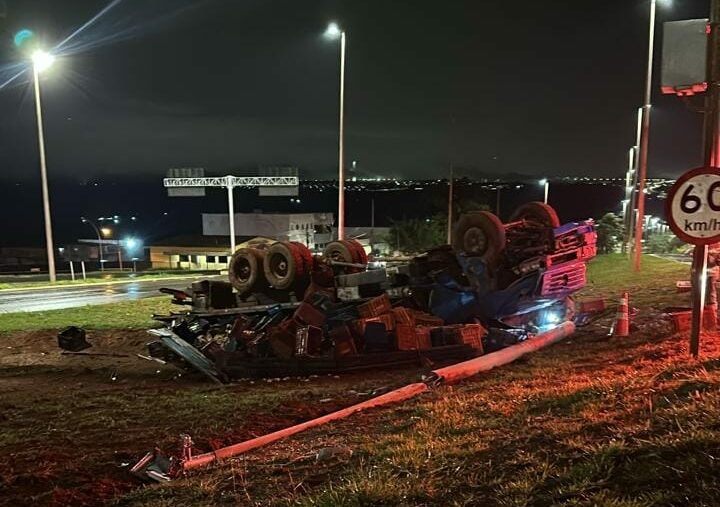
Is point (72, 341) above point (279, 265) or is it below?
below

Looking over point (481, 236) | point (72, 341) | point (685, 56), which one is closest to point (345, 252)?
point (481, 236)

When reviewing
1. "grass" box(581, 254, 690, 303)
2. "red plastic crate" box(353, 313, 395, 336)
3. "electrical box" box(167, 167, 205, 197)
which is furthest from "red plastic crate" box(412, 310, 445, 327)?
"electrical box" box(167, 167, 205, 197)

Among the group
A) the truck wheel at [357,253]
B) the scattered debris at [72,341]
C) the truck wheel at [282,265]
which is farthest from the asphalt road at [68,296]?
the truck wheel at [357,253]

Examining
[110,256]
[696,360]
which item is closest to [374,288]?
[696,360]

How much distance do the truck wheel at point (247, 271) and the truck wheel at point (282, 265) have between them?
22 cm

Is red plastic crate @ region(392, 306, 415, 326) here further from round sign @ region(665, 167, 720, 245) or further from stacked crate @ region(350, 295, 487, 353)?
round sign @ region(665, 167, 720, 245)

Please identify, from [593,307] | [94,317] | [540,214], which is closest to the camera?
[540,214]

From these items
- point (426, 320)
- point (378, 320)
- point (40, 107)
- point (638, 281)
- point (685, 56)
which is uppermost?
point (40, 107)

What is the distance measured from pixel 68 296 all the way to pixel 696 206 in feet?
84.3

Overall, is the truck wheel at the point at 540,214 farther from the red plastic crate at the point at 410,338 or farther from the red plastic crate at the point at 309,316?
the red plastic crate at the point at 309,316

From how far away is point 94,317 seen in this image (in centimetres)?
1794

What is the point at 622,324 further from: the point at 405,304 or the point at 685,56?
the point at 685,56

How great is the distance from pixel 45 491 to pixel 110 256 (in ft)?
308

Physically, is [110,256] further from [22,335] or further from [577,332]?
[577,332]
